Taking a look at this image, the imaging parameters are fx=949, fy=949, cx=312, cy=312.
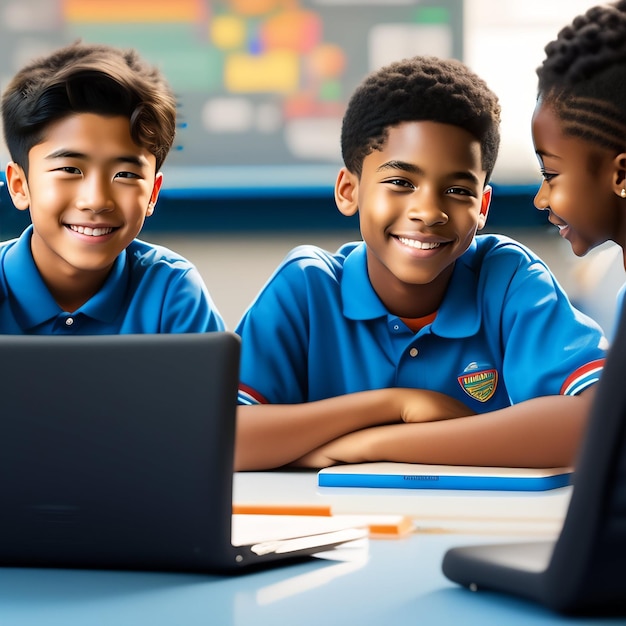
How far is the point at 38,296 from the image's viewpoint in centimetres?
155

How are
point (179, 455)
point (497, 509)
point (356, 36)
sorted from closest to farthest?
1. point (179, 455)
2. point (497, 509)
3. point (356, 36)

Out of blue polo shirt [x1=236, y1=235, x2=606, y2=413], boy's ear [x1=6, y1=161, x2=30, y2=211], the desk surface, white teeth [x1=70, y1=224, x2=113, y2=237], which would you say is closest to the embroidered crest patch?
blue polo shirt [x1=236, y1=235, x2=606, y2=413]

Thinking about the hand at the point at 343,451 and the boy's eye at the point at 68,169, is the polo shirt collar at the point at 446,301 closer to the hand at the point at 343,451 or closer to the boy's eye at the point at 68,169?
the hand at the point at 343,451

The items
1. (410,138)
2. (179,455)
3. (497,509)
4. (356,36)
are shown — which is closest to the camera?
(179,455)

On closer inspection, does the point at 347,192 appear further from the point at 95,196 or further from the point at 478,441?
the point at 478,441

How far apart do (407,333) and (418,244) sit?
0.16 m

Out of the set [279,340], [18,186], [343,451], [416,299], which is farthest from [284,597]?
[18,186]

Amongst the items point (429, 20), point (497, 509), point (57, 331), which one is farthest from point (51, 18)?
point (497, 509)

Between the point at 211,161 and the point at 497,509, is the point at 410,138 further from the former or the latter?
the point at 211,161

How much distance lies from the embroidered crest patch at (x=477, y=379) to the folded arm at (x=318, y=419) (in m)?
0.22

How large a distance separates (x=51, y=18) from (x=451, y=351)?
4.85 ft

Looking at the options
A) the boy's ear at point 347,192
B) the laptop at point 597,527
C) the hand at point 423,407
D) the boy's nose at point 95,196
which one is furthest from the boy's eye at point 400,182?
the laptop at point 597,527

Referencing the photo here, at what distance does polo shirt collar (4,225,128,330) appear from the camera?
5.07ft

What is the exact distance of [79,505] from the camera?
0.59m
